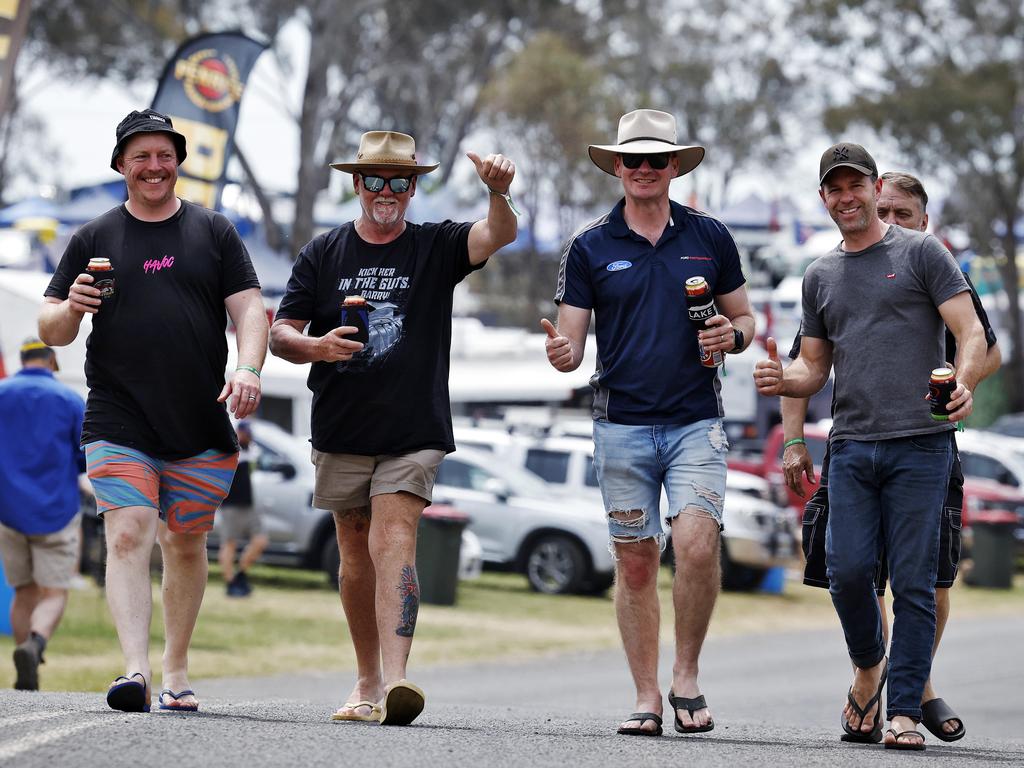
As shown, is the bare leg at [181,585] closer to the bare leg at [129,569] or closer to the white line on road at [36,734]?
the bare leg at [129,569]

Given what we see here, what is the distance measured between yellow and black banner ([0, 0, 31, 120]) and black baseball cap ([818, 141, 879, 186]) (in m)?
8.01

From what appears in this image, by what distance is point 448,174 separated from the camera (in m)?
38.6

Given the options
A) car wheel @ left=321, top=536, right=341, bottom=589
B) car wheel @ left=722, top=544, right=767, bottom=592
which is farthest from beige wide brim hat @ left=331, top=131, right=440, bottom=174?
car wheel @ left=722, top=544, right=767, bottom=592

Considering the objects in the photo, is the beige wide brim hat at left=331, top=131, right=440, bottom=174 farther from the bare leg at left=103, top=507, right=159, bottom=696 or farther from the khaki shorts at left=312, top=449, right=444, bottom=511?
the bare leg at left=103, top=507, right=159, bottom=696

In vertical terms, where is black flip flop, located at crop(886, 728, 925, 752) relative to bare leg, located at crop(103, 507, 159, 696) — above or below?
below

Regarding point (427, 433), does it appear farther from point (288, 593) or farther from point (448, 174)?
point (448, 174)

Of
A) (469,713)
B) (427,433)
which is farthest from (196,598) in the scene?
(469,713)

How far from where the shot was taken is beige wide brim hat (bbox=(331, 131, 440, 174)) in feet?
21.9

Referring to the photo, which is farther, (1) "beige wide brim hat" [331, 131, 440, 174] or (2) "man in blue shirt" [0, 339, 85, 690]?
(2) "man in blue shirt" [0, 339, 85, 690]

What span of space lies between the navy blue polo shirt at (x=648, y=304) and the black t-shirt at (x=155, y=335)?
1.40 m

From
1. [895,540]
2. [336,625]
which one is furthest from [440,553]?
[895,540]

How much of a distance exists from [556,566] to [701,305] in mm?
13743

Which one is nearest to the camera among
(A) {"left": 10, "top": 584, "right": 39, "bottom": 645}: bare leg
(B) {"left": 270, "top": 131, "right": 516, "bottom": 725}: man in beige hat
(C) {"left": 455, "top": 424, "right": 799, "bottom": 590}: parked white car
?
(B) {"left": 270, "top": 131, "right": 516, "bottom": 725}: man in beige hat

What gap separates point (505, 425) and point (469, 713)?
1577 cm
